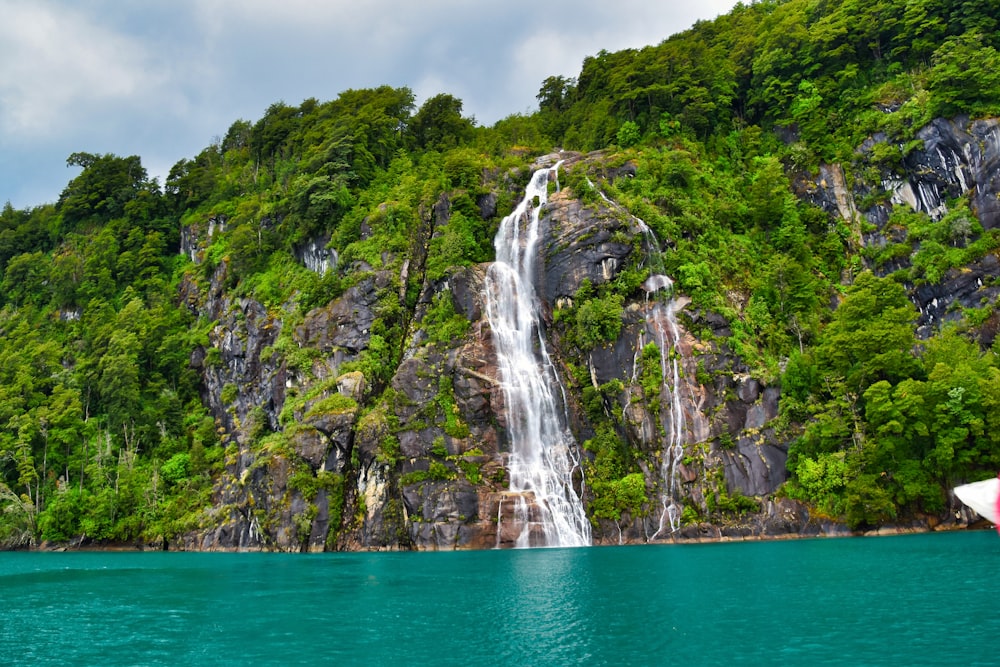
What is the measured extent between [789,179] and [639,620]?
43.0 m

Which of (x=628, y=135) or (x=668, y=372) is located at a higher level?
(x=628, y=135)

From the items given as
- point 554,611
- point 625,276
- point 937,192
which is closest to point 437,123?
point 625,276

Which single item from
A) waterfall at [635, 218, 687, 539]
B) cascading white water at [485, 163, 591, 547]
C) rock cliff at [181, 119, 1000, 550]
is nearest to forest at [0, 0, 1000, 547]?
rock cliff at [181, 119, 1000, 550]

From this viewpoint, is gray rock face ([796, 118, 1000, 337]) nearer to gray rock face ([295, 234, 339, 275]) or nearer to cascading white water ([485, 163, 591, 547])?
cascading white water ([485, 163, 591, 547])

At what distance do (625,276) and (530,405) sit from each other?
9.95 meters

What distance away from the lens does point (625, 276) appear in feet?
132

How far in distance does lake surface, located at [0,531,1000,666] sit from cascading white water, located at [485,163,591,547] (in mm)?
7772

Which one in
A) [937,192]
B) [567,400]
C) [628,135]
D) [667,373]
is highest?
[628,135]

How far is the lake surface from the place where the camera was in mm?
12570

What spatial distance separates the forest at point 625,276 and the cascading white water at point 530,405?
6.21 ft

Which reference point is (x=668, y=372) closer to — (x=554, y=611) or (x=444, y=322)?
(x=444, y=322)

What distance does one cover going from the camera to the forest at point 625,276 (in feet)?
108

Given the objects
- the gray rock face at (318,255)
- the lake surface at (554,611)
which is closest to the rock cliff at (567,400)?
the gray rock face at (318,255)

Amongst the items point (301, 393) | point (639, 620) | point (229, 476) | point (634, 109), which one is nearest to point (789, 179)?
point (634, 109)
